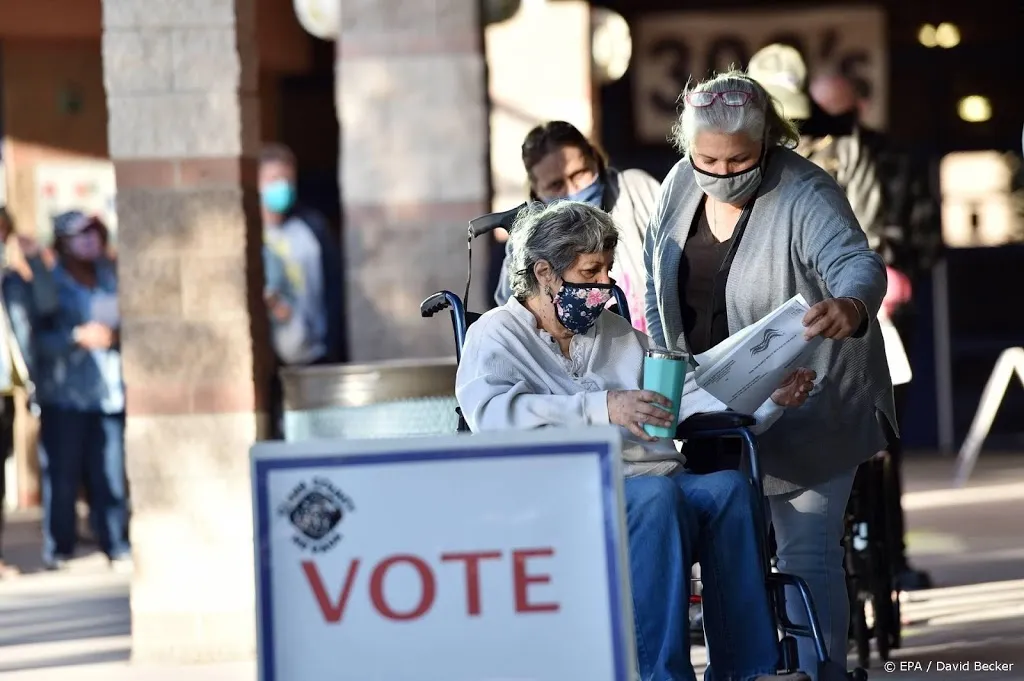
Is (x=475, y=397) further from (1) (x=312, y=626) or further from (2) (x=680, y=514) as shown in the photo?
(1) (x=312, y=626)

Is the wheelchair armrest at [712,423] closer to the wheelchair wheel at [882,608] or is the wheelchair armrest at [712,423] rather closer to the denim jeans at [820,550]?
the denim jeans at [820,550]

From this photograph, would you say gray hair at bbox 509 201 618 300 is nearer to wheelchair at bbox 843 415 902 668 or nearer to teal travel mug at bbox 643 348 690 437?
teal travel mug at bbox 643 348 690 437

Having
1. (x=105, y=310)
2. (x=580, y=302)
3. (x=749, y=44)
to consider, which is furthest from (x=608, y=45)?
(x=580, y=302)

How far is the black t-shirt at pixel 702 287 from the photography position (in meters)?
5.48

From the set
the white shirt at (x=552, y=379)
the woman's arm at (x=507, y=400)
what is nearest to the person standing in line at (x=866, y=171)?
the white shirt at (x=552, y=379)

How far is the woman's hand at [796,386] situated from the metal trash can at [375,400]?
70.0 inches

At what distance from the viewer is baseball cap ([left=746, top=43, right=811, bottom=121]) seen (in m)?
7.09

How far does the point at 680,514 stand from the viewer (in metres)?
4.68

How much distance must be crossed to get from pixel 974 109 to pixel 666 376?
1071 centimetres

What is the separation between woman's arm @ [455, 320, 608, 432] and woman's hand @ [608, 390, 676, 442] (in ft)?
0.10

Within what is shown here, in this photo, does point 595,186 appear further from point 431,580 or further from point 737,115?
point 431,580

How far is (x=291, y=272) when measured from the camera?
11852 millimetres

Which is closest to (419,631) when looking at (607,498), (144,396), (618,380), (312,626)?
(312,626)

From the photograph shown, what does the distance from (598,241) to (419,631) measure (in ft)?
4.51
